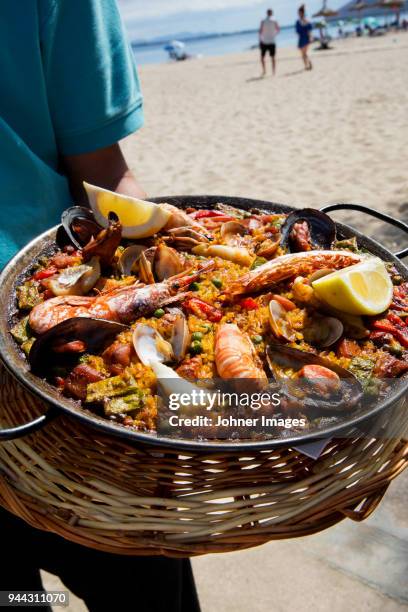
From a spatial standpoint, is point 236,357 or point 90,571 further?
point 90,571

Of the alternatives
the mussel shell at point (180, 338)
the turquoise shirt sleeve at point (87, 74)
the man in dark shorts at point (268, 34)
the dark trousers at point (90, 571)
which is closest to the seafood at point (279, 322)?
the mussel shell at point (180, 338)

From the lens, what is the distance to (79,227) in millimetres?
1928

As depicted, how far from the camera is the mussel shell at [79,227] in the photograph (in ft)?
6.24

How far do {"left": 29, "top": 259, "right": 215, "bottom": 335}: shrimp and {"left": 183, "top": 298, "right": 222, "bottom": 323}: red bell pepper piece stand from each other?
34 mm

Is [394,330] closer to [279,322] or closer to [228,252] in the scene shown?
[279,322]

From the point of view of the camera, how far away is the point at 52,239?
1974 millimetres

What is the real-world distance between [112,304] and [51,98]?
1.01 meters

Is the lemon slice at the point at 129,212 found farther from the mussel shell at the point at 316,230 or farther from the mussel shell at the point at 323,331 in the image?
the mussel shell at the point at 323,331

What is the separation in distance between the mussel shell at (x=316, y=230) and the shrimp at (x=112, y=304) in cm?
50

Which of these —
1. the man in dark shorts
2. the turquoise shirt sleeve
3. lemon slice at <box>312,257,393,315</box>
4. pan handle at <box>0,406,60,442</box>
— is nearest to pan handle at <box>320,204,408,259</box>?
lemon slice at <box>312,257,393,315</box>

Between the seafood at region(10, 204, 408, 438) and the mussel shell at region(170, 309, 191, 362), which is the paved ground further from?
the mussel shell at region(170, 309, 191, 362)

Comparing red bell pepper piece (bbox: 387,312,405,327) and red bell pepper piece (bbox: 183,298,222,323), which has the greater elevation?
red bell pepper piece (bbox: 183,298,222,323)

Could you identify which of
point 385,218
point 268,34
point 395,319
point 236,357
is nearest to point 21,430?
point 236,357

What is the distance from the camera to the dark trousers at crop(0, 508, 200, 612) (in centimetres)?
185
